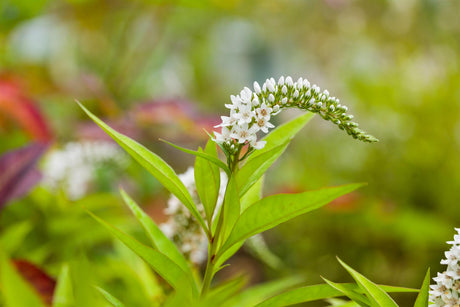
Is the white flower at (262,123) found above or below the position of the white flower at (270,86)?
below

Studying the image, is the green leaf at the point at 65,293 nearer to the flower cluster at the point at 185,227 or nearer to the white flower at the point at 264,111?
the flower cluster at the point at 185,227

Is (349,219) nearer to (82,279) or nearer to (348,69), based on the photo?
(348,69)

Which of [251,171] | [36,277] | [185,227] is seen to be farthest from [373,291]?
[36,277]

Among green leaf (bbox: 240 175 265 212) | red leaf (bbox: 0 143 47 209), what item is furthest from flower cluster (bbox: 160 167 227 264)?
red leaf (bbox: 0 143 47 209)

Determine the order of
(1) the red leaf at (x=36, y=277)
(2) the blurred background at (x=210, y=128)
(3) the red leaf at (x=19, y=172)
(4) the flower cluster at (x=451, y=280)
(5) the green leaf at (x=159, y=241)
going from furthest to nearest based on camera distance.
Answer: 1. (2) the blurred background at (x=210, y=128)
2. (3) the red leaf at (x=19, y=172)
3. (1) the red leaf at (x=36, y=277)
4. (5) the green leaf at (x=159, y=241)
5. (4) the flower cluster at (x=451, y=280)

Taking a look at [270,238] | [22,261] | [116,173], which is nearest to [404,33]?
[270,238]

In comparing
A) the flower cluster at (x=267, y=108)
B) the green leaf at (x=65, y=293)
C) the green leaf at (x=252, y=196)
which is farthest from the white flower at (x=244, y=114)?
the green leaf at (x=65, y=293)
